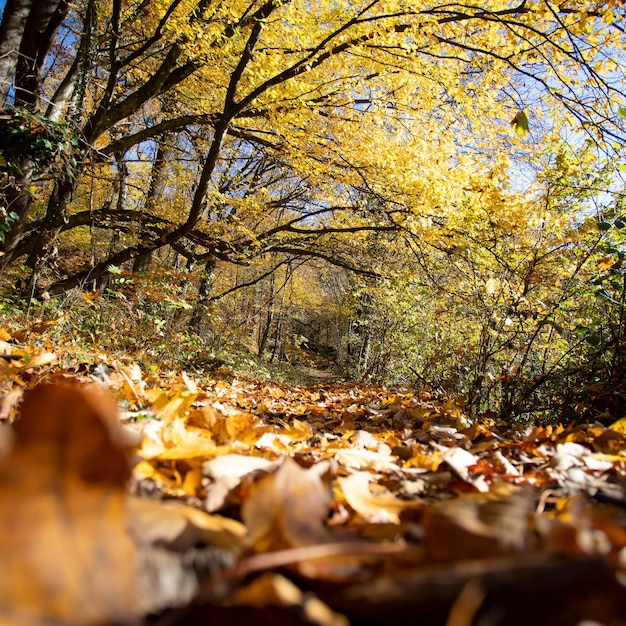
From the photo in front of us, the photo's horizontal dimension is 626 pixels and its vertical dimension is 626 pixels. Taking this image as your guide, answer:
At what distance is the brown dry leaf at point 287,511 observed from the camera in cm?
53

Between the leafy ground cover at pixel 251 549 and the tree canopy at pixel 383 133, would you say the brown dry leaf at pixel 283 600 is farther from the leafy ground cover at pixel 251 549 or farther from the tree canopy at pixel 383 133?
the tree canopy at pixel 383 133

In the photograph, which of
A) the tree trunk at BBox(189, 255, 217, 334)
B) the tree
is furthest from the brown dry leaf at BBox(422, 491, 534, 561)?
the tree trunk at BBox(189, 255, 217, 334)

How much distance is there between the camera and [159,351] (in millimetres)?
6836

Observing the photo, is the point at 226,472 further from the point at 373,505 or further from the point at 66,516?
the point at 66,516

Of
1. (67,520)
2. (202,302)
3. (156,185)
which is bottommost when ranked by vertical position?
(67,520)

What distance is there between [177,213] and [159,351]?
12.5 ft

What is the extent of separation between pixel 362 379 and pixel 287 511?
418 inches

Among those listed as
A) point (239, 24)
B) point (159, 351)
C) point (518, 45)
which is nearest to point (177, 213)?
point (159, 351)

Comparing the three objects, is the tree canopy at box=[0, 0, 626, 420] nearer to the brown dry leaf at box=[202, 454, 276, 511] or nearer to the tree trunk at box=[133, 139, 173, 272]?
the tree trunk at box=[133, 139, 173, 272]

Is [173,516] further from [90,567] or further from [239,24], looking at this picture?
[239,24]

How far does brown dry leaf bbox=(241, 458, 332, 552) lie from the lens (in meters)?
0.53

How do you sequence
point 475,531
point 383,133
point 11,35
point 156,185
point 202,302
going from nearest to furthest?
point 475,531
point 11,35
point 383,133
point 202,302
point 156,185

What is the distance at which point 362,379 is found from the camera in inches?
432

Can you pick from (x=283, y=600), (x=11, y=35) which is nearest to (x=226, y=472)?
(x=283, y=600)
